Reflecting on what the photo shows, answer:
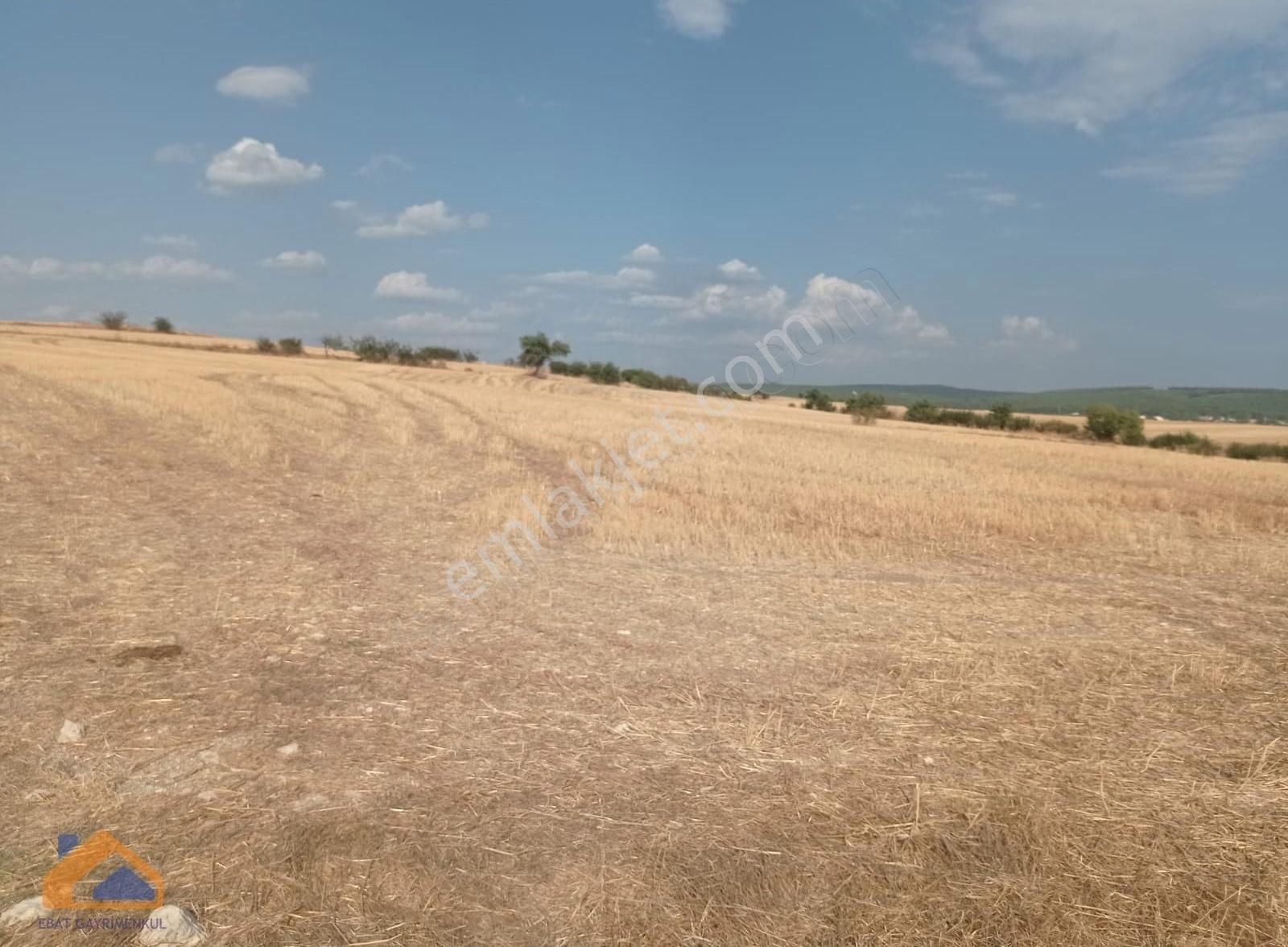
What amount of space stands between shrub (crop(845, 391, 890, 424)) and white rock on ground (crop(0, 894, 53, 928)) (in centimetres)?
5626

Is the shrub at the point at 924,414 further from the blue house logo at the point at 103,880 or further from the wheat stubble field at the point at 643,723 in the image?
the blue house logo at the point at 103,880

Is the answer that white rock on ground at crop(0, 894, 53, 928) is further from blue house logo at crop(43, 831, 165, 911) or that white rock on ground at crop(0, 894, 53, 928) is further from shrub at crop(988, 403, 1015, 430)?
shrub at crop(988, 403, 1015, 430)

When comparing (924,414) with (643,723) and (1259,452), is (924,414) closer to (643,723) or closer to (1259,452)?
(1259,452)

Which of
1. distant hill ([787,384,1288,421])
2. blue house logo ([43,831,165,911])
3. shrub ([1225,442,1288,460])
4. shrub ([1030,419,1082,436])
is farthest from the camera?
distant hill ([787,384,1288,421])

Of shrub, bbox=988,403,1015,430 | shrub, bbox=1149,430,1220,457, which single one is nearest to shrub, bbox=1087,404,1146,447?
shrub, bbox=1149,430,1220,457

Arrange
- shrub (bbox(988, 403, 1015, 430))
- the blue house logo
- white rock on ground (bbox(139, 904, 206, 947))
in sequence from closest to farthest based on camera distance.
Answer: white rock on ground (bbox(139, 904, 206, 947)) → the blue house logo → shrub (bbox(988, 403, 1015, 430))

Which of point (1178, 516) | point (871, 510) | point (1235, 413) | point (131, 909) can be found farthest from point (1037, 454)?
point (1235, 413)

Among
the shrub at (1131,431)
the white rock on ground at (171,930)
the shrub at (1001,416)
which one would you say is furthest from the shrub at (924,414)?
the white rock on ground at (171,930)

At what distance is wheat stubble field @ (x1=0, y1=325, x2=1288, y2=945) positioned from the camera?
3.62 meters

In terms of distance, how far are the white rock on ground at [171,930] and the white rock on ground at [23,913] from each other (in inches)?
18.2

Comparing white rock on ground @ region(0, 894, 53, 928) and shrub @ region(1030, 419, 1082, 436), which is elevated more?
shrub @ region(1030, 419, 1082, 436)

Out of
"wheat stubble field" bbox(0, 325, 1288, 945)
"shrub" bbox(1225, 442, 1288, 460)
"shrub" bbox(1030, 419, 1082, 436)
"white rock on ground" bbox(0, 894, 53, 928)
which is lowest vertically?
"white rock on ground" bbox(0, 894, 53, 928)

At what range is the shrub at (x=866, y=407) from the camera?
5819 centimetres

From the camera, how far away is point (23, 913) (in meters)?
3.25
